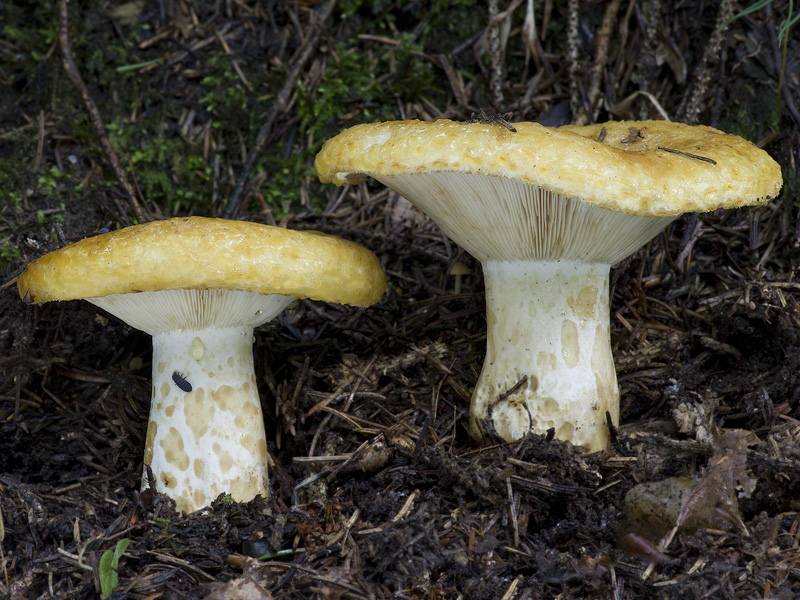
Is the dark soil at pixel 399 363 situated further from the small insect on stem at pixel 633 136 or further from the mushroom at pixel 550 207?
the small insect on stem at pixel 633 136

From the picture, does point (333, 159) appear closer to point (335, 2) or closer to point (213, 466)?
point (213, 466)

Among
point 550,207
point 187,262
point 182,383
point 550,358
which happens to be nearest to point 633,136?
point 550,207

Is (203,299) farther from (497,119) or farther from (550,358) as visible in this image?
(550,358)

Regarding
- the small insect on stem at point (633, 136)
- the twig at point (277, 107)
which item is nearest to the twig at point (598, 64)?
the small insect on stem at point (633, 136)

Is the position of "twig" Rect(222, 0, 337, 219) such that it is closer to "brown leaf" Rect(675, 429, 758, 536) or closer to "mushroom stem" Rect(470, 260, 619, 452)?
"mushroom stem" Rect(470, 260, 619, 452)

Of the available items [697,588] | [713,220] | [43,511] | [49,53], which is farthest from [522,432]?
[49,53]
